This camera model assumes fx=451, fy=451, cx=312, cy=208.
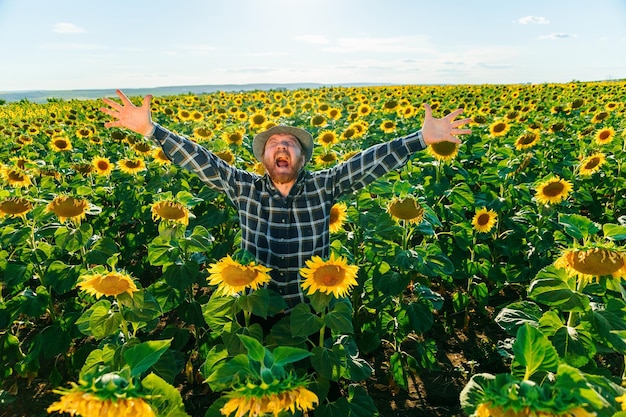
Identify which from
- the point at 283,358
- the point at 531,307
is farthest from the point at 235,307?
the point at 531,307

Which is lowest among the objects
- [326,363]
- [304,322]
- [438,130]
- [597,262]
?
[326,363]

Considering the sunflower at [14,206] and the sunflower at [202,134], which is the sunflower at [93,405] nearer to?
the sunflower at [14,206]

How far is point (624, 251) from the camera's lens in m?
2.05

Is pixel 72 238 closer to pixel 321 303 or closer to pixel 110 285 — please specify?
pixel 110 285

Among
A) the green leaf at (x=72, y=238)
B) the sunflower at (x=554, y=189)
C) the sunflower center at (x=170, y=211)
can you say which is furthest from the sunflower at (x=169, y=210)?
the sunflower at (x=554, y=189)

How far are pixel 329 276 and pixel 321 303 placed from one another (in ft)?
0.45

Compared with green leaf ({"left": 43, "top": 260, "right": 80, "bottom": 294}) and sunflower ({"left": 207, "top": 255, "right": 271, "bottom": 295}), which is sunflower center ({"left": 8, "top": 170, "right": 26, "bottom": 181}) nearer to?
green leaf ({"left": 43, "top": 260, "right": 80, "bottom": 294})

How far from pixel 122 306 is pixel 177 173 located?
3.42 m

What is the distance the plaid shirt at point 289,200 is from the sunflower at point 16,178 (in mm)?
3474

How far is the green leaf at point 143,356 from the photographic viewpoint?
1325mm

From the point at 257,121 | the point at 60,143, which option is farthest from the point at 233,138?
the point at 60,143

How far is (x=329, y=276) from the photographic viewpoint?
2.26m

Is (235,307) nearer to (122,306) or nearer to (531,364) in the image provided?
(122,306)

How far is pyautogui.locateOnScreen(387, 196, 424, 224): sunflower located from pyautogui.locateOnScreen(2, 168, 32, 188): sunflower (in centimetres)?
452
